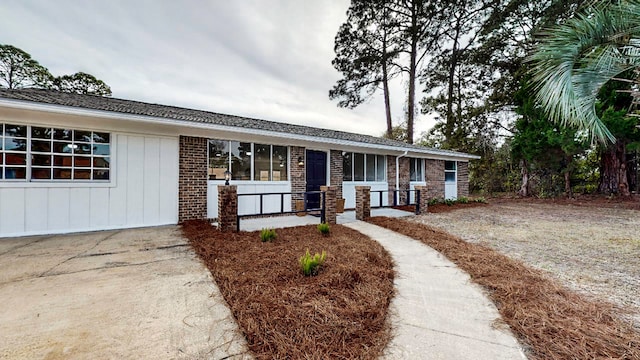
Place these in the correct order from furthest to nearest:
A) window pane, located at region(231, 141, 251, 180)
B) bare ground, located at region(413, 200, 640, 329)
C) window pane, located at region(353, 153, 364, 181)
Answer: window pane, located at region(353, 153, 364, 181), window pane, located at region(231, 141, 251, 180), bare ground, located at region(413, 200, 640, 329)

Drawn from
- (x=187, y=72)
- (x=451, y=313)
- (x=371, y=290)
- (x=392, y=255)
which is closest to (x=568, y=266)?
(x=392, y=255)

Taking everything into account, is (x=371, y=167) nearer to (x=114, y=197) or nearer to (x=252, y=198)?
(x=252, y=198)

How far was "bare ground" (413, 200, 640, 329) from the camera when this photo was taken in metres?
2.93

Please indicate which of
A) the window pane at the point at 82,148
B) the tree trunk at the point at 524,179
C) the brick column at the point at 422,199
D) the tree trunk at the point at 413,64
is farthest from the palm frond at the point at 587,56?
the tree trunk at the point at 413,64

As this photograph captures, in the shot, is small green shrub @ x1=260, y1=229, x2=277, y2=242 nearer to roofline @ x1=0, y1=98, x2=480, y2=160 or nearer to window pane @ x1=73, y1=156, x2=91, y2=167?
roofline @ x1=0, y1=98, x2=480, y2=160

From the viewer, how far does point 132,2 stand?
756 cm

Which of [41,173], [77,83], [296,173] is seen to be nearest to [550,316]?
[296,173]

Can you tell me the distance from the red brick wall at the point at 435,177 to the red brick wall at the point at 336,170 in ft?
17.0

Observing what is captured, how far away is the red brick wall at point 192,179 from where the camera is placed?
6.45m

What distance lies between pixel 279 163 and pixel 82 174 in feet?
15.5

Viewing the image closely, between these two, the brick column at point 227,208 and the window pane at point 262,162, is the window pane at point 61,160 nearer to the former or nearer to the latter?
the brick column at point 227,208

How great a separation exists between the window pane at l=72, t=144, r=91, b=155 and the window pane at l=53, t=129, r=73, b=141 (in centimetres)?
20

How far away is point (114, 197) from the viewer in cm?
577

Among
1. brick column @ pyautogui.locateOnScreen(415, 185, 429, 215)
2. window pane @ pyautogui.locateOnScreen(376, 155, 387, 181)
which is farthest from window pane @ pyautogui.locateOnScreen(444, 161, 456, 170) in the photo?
brick column @ pyautogui.locateOnScreen(415, 185, 429, 215)
